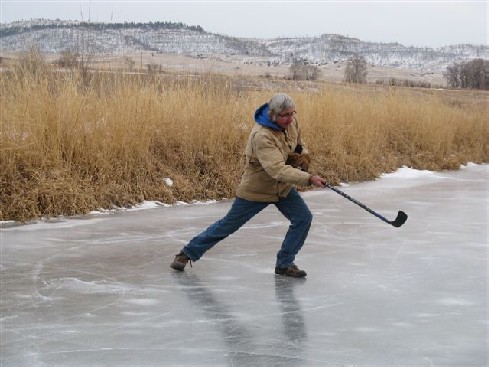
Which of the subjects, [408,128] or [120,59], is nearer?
[120,59]

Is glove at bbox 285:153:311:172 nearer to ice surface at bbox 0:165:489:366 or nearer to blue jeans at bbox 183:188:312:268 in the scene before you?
blue jeans at bbox 183:188:312:268

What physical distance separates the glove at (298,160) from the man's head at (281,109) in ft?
0.94

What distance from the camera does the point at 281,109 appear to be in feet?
17.5

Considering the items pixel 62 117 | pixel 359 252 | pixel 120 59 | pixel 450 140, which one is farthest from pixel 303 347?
pixel 450 140

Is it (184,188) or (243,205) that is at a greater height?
(243,205)

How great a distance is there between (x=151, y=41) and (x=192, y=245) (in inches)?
5143

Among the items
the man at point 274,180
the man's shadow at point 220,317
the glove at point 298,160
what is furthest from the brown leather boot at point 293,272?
the glove at point 298,160

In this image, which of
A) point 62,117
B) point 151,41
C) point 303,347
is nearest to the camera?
point 303,347

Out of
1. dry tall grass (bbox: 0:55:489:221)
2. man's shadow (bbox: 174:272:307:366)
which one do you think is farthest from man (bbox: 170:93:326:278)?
dry tall grass (bbox: 0:55:489:221)

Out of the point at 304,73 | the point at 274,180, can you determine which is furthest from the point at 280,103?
the point at 304,73

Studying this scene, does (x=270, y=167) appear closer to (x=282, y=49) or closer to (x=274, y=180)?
(x=274, y=180)

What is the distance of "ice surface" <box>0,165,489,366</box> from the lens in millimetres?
4012

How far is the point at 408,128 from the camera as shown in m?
16.5

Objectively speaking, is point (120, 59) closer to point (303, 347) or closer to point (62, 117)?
point (62, 117)
